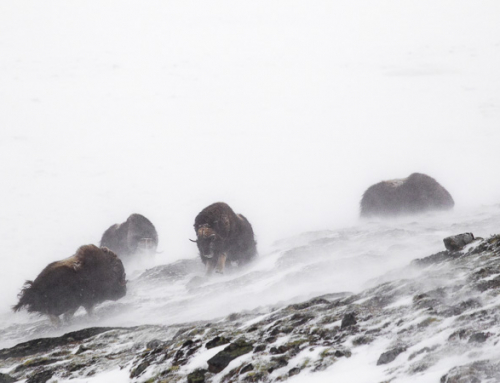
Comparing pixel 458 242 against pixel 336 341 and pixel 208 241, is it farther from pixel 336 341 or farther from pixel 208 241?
pixel 208 241

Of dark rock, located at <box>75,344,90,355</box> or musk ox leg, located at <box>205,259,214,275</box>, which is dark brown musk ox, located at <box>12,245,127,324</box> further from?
dark rock, located at <box>75,344,90,355</box>

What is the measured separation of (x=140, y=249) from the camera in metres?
22.0

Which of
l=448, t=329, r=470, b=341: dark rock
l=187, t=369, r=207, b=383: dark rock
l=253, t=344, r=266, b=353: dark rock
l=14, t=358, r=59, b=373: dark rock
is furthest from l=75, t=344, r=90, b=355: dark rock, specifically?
l=448, t=329, r=470, b=341: dark rock

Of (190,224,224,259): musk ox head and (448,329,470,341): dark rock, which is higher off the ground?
(190,224,224,259): musk ox head

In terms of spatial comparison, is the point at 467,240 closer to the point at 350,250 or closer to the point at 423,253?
the point at 423,253

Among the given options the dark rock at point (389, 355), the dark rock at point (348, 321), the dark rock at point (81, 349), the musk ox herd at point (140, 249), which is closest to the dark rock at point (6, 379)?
the dark rock at point (81, 349)

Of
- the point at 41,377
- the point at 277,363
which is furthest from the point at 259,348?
the point at 41,377

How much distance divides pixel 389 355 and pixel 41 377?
5.08 meters

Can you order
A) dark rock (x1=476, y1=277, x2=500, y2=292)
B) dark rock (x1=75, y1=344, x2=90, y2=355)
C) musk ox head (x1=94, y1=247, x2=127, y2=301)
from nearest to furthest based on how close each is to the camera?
dark rock (x1=476, y1=277, x2=500, y2=292) → dark rock (x1=75, y1=344, x2=90, y2=355) → musk ox head (x1=94, y1=247, x2=127, y2=301)

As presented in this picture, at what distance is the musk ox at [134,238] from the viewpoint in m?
22.0

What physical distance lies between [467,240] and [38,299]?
964 cm

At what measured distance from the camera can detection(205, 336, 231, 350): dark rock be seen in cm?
775

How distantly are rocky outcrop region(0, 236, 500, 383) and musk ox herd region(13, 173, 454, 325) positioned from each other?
3.39m

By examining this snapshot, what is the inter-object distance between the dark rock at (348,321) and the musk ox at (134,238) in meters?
15.2
